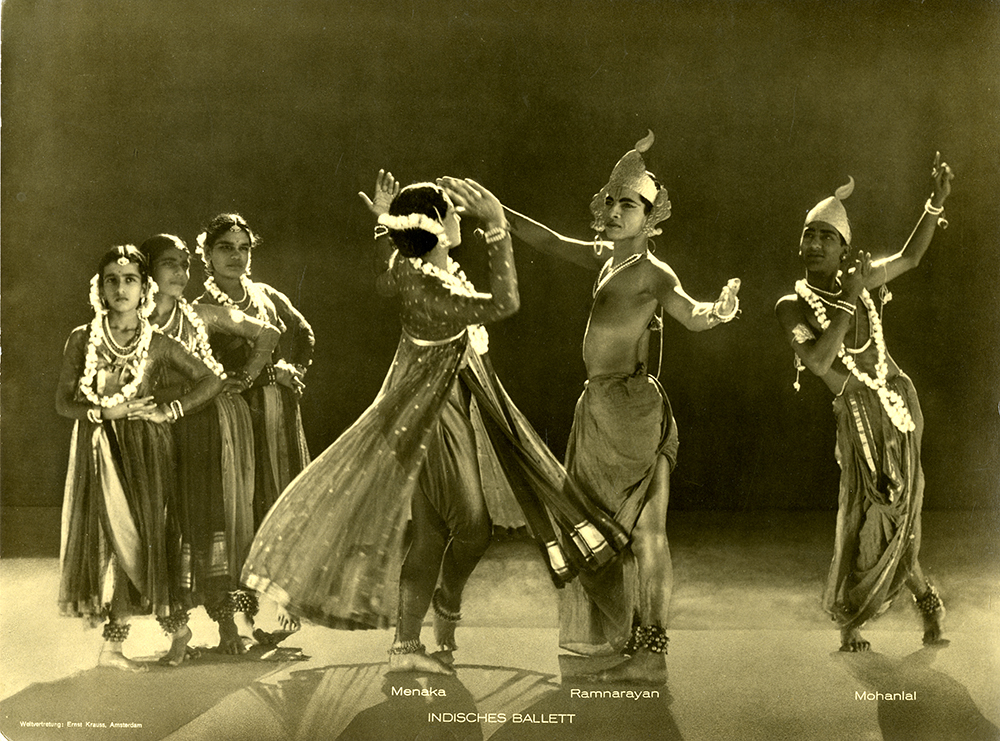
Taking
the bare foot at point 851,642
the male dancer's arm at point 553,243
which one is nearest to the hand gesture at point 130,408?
the male dancer's arm at point 553,243

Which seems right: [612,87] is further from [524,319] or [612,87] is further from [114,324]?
[114,324]

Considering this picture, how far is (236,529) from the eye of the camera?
2848 millimetres

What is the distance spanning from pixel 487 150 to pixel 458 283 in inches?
18.1

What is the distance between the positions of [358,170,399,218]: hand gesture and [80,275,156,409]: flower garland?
74 cm

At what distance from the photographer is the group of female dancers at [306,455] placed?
2.78 metres

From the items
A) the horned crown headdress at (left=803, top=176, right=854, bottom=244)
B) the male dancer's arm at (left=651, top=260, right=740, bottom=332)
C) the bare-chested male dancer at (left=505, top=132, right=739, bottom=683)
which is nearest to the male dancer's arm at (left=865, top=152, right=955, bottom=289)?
the horned crown headdress at (left=803, top=176, right=854, bottom=244)

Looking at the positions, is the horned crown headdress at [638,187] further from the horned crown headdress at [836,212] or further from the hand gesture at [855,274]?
the hand gesture at [855,274]

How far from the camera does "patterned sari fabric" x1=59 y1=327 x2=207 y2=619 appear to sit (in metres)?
2.84

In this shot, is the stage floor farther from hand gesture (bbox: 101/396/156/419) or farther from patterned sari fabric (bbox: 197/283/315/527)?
hand gesture (bbox: 101/396/156/419)

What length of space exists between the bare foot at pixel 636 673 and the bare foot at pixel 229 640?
1.08 m

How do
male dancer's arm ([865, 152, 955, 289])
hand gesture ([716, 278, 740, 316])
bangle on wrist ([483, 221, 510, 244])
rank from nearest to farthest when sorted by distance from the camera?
1. hand gesture ([716, 278, 740, 316])
2. bangle on wrist ([483, 221, 510, 244])
3. male dancer's arm ([865, 152, 955, 289])

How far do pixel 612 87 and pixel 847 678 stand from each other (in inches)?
79.5

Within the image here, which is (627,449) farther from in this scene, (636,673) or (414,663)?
(414,663)

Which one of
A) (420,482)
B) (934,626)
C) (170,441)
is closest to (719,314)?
(420,482)
